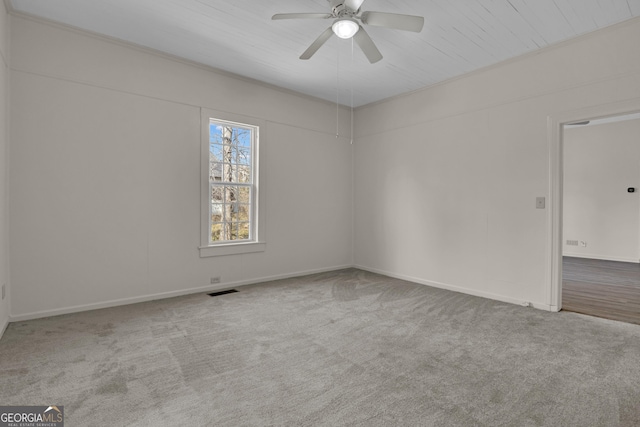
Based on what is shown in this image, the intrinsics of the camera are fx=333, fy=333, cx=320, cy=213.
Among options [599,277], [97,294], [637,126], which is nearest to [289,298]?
[97,294]

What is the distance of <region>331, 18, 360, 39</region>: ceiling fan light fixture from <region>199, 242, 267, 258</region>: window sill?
300 centimetres

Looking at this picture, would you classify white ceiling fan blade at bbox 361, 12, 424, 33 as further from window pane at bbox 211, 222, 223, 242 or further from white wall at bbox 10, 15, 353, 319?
window pane at bbox 211, 222, 223, 242

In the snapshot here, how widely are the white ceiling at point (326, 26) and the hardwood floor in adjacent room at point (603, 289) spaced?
9.64 feet

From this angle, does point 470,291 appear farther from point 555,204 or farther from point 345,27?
point 345,27

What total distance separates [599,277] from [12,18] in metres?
8.17

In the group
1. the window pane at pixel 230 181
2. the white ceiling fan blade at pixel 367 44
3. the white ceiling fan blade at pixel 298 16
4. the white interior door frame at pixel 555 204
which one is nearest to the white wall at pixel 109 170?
the window pane at pixel 230 181

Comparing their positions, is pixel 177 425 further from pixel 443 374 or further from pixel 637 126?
pixel 637 126

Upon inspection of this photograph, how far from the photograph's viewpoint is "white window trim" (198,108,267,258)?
432 cm

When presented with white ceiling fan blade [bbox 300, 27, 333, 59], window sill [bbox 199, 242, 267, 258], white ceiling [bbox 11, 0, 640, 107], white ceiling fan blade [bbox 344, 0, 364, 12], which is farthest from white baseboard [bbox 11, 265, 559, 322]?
white ceiling fan blade [bbox 344, 0, 364, 12]

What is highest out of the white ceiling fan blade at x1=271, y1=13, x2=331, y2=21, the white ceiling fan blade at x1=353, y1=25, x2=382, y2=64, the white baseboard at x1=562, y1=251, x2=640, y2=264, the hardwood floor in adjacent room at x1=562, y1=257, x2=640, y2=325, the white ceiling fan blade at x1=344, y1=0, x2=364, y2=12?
the white ceiling fan blade at x1=344, y1=0, x2=364, y2=12

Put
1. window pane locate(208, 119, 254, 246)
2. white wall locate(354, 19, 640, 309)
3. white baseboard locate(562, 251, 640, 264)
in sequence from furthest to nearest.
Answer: white baseboard locate(562, 251, 640, 264) → window pane locate(208, 119, 254, 246) → white wall locate(354, 19, 640, 309)

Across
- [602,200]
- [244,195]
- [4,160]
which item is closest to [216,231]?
[244,195]

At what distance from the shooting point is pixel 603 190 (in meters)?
6.92

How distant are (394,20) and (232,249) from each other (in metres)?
3.36
